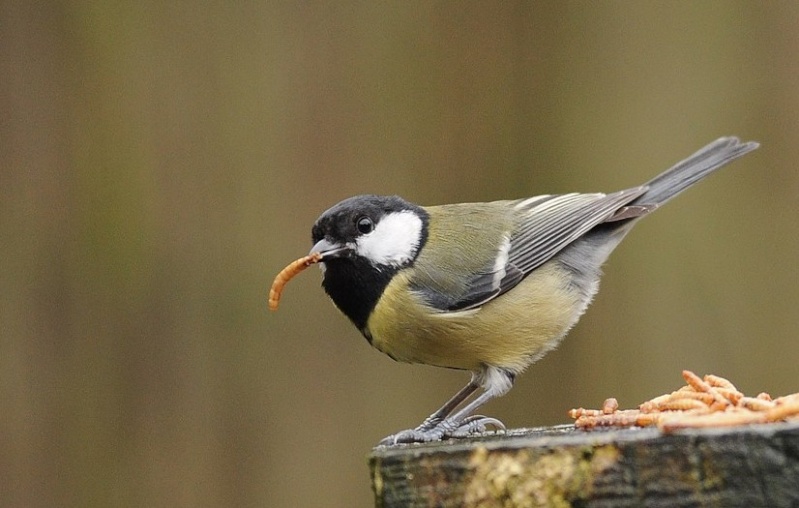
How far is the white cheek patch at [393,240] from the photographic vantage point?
2527 mm

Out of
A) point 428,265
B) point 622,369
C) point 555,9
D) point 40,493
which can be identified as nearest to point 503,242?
point 428,265

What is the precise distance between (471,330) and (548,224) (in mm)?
479

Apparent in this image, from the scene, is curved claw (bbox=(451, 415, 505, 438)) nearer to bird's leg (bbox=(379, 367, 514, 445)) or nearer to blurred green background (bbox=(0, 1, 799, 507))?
bird's leg (bbox=(379, 367, 514, 445))

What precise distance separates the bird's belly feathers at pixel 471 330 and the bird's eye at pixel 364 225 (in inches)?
5.9

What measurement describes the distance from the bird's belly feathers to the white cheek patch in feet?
0.23

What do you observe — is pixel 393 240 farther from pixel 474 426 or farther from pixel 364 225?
pixel 474 426

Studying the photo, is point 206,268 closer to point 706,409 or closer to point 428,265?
point 428,265

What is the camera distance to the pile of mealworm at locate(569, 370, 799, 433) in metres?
1.26

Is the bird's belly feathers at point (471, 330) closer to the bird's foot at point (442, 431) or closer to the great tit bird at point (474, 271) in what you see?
the great tit bird at point (474, 271)

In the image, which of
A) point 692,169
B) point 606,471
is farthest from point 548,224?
point 606,471

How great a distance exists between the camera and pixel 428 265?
2584 mm

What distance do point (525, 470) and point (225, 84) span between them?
191 centimetres

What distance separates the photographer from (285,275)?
89.5 inches

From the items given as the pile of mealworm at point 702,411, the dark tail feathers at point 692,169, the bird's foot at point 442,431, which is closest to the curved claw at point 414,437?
the bird's foot at point 442,431
